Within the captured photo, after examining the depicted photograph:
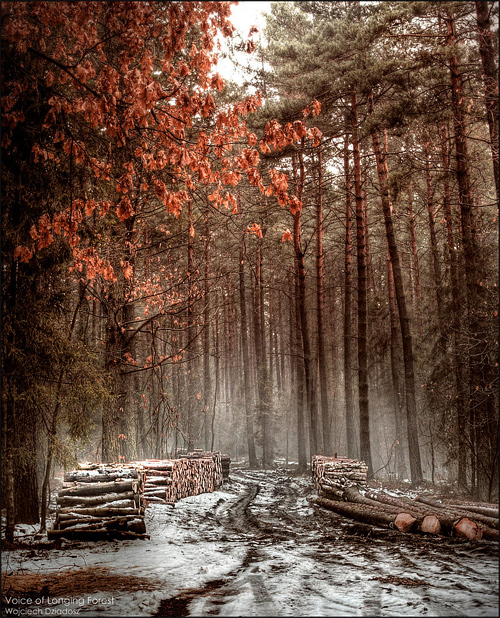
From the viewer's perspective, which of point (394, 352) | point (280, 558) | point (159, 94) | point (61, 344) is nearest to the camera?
point (159, 94)

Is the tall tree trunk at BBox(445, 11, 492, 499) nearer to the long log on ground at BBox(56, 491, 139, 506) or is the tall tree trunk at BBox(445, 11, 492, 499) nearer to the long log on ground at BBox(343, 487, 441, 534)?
the long log on ground at BBox(343, 487, 441, 534)

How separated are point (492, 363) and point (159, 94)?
8.34 metres

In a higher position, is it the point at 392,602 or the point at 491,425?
the point at 491,425

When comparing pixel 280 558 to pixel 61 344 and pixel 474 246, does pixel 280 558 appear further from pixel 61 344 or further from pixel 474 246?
pixel 474 246

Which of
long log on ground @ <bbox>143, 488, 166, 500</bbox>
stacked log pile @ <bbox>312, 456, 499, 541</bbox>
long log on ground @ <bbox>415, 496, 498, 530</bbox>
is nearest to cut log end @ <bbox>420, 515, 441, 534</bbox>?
stacked log pile @ <bbox>312, 456, 499, 541</bbox>

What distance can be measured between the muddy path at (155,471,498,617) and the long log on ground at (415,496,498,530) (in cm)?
44

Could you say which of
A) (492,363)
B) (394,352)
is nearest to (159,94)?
(492,363)

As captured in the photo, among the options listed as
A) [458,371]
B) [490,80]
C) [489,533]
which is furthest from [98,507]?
[490,80]

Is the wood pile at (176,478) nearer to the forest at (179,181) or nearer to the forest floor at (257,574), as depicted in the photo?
the forest at (179,181)

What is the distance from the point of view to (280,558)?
5949mm

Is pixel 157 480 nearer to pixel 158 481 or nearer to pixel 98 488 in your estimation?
pixel 158 481

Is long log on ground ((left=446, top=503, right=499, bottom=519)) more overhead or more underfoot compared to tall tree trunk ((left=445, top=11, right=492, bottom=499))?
more underfoot

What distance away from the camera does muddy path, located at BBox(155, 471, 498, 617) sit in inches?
158

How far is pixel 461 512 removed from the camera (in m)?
7.50
